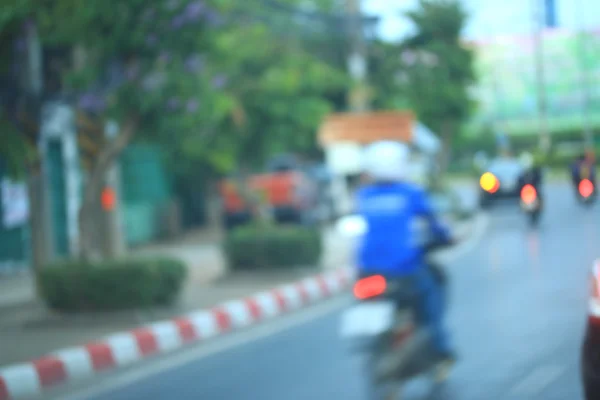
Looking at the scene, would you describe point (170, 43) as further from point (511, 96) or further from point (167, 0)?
point (511, 96)

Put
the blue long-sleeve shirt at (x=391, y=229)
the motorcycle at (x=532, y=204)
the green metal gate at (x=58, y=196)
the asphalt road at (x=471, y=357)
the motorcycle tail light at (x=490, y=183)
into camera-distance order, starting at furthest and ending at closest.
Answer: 1. the motorcycle tail light at (x=490, y=183)
2. the green metal gate at (x=58, y=196)
3. the motorcycle at (x=532, y=204)
4. the asphalt road at (x=471, y=357)
5. the blue long-sleeve shirt at (x=391, y=229)

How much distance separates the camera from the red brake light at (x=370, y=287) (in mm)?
7734

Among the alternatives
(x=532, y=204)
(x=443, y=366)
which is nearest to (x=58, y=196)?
(x=532, y=204)

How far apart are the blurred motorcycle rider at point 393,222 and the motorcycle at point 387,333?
78 millimetres

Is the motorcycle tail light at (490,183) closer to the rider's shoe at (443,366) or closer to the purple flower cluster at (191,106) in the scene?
the purple flower cluster at (191,106)

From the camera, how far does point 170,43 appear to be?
1357 centimetres

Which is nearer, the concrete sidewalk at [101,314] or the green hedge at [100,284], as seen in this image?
the concrete sidewalk at [101,314]

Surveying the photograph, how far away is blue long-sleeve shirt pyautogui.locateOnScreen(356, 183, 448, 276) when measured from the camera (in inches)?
311

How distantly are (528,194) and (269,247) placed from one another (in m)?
6.08

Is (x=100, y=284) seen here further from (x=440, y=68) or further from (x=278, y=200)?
(x=440, y=68)

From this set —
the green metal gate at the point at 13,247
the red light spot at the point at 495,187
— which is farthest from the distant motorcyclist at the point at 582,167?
the red light spot at the point at 495,187

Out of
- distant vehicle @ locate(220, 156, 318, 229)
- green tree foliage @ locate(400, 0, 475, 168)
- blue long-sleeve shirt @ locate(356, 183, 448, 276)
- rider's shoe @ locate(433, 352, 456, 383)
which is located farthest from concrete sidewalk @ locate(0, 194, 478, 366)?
green tree foliage @ locate(400, 0, 475, 168)

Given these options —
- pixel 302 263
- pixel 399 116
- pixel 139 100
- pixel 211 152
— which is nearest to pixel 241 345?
pixel 139 100

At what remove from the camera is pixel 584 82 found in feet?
30.1
